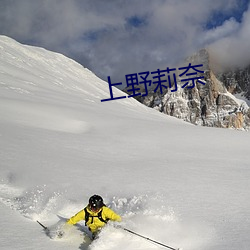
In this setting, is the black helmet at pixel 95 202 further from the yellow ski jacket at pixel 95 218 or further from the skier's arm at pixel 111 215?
the skier's arm at pixel 111 215

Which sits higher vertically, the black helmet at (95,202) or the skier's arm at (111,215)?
the black helmet at (95,202)

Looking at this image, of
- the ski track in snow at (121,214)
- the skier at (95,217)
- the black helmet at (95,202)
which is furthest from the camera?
the skier at (95,217)

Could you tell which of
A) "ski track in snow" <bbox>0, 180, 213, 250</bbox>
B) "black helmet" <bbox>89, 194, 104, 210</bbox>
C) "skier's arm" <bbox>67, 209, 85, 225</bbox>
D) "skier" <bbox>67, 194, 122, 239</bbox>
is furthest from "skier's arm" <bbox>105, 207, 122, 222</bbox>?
"skier's arm" <bbox>67, 209, 85, 225</bbox>

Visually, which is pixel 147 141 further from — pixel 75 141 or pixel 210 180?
pixel 210 180

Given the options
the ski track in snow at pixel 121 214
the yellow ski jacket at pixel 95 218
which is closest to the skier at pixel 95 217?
the yellow ski jacket at pixel 95 218

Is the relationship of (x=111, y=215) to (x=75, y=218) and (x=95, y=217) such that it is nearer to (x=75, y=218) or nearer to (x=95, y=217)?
(x=95, y=217)

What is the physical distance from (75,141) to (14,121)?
405cm

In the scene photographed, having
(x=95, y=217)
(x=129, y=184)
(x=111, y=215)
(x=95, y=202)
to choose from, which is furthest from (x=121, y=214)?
(x=129, y=184)

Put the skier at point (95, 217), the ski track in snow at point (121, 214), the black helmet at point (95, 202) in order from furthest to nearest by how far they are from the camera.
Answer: the skier at point (95, 217)
the black helmet at point (95, 202)
the ski track in snow at point (121, 214)

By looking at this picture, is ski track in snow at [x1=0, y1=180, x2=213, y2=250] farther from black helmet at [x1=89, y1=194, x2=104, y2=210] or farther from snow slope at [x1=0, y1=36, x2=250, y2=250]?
black helmet at [x1=89, y1=194, x2=104, y2=210]

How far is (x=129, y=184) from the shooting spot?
7.89 meters

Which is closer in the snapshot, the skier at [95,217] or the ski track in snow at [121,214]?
the ski track in snow at [121,214]

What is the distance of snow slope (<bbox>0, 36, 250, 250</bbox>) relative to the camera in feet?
17.5

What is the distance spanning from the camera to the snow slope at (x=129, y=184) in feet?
17.5
